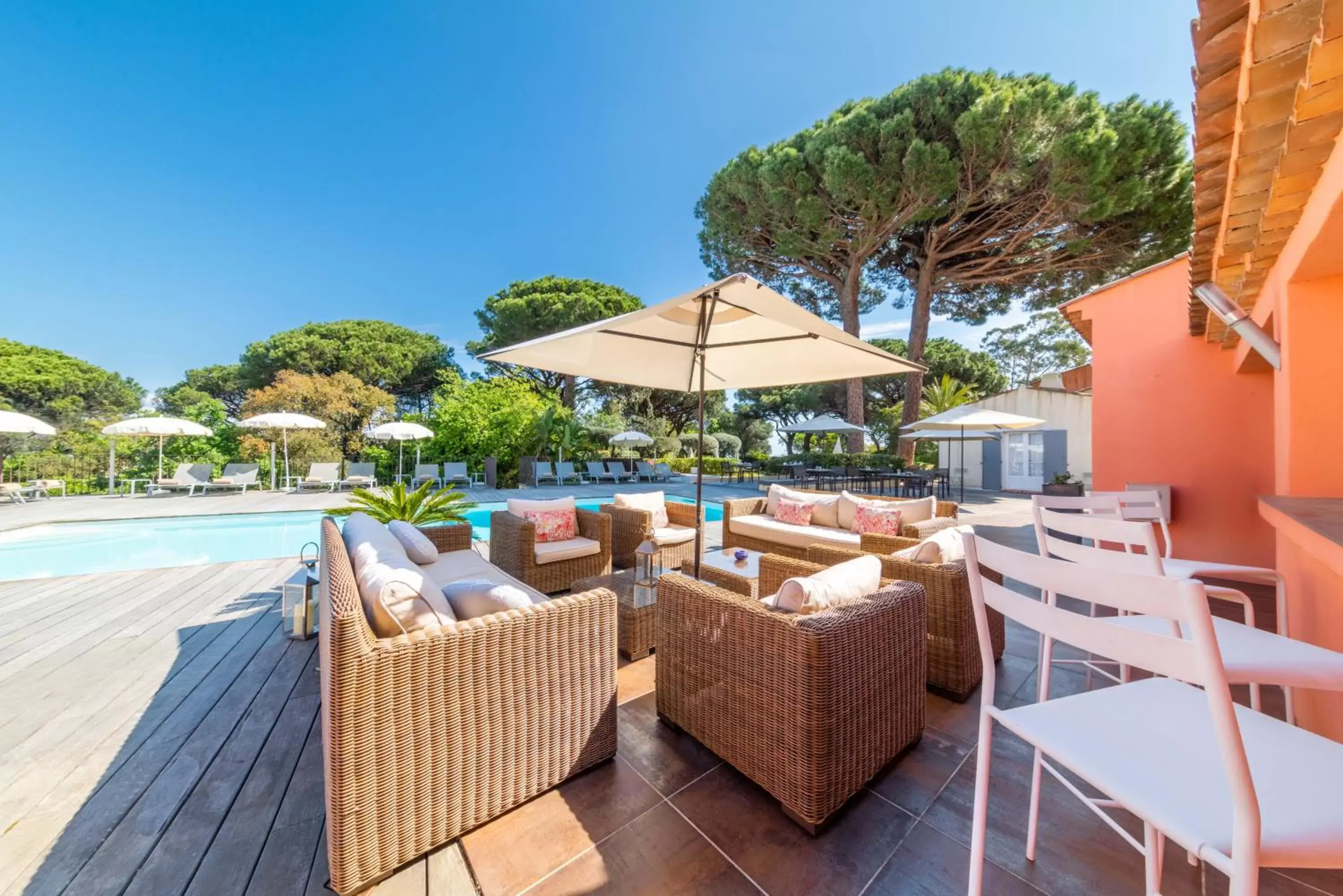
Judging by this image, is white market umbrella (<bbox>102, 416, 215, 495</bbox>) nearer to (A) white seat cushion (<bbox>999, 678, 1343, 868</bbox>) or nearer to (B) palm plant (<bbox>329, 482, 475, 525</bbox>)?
(B) palm plant (<bbox>329, 482, 475, 525</bbox>)

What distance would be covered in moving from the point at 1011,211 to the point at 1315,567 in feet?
40.6

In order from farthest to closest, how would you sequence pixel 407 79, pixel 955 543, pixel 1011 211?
pixel 1011 211, pixel 407 79, pixel 955 543

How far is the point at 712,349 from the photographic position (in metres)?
4.05

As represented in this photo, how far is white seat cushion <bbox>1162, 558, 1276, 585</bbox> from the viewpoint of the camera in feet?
6.21

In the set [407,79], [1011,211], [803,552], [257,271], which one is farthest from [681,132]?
[257,271]

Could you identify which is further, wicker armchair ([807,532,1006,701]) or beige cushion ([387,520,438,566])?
beige cushion ([387,520,438,566])

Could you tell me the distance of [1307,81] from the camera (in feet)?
4.46

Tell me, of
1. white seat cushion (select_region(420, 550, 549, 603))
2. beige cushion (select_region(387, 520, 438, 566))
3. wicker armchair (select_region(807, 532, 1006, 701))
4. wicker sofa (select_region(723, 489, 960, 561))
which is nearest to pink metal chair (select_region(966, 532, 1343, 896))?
wicker armchair (select_region(807, 532, 1006, 701))

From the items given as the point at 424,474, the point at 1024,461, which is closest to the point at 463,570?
the point at 424,474

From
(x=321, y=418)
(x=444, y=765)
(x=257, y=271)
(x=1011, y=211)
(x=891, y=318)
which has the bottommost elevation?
(x=444, y=765)

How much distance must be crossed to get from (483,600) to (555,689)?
440 mm

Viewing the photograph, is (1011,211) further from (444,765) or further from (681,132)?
(444,765)

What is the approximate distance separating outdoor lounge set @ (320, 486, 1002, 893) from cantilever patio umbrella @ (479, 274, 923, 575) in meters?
1.29

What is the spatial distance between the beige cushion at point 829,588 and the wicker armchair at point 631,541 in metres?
2.33
